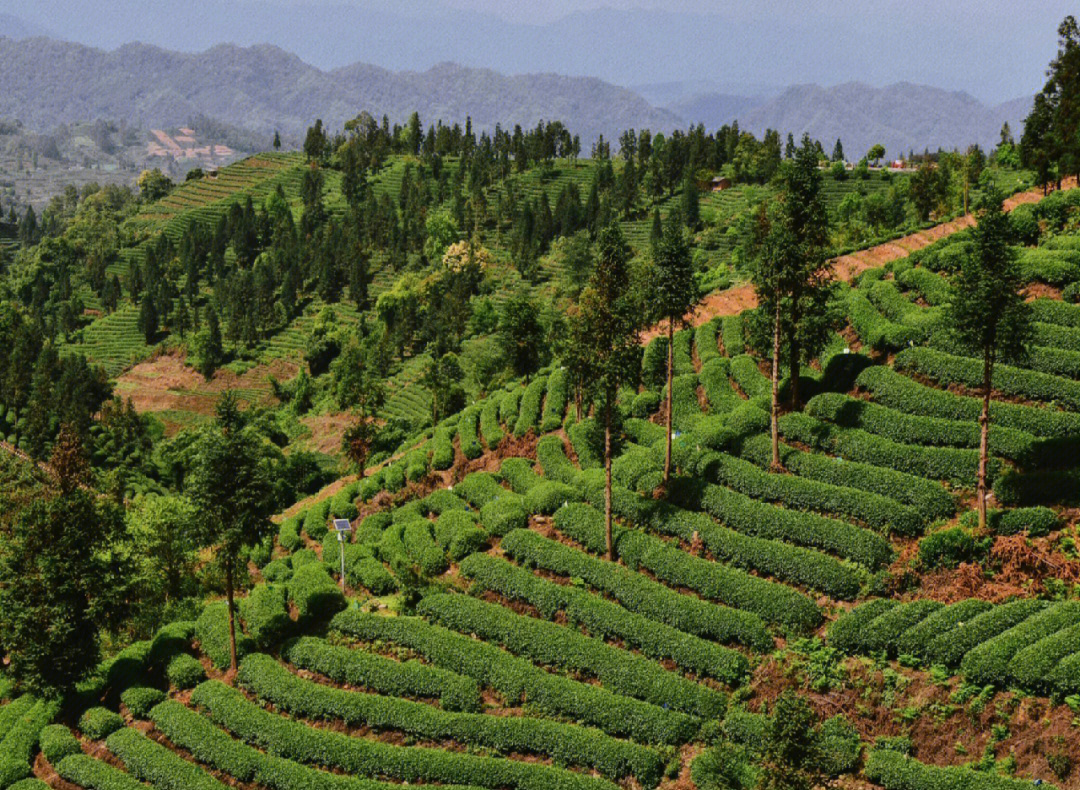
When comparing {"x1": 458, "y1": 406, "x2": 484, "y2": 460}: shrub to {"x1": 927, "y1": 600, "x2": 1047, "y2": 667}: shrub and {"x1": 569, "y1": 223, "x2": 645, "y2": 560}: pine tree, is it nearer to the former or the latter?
{"x1": 569, "y1": 223, "x2": 645, "y2": 560}: pine tree

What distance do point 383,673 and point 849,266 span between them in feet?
128

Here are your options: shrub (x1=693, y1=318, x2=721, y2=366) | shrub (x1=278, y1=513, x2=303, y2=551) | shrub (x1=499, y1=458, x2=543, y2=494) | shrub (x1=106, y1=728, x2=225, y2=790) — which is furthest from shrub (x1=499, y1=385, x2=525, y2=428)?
→ shrub (x1=106, y1=728, x2=225, y2=790)

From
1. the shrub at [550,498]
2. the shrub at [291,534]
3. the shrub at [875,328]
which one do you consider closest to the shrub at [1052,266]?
the shrub at [875,328]

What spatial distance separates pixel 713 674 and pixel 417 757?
34.7 ft

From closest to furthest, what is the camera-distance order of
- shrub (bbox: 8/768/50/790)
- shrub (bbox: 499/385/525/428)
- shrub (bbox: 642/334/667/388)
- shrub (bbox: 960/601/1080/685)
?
shrub (bbox: 960/601/1080/685)
shrub (bbox: 8/768/50/790)
shrub (bbox: 642/334/667/388)
shrub (bbox: 499/385/525/428)

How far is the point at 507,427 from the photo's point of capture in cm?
5450

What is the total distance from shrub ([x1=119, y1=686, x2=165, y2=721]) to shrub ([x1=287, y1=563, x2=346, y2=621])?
6593 millimetres

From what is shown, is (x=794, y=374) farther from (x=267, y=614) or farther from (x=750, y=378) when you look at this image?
(x=267, y=614)

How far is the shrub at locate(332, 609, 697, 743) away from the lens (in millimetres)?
29594

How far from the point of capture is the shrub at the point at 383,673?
32844 mm

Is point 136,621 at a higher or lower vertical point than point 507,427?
lower

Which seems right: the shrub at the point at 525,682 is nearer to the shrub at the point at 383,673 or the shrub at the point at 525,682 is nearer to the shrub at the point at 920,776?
the shrub at the point at 383,673

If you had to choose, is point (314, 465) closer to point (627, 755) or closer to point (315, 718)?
point (315, 718)

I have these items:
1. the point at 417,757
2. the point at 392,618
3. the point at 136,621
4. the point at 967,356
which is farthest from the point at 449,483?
the point at 967,356
